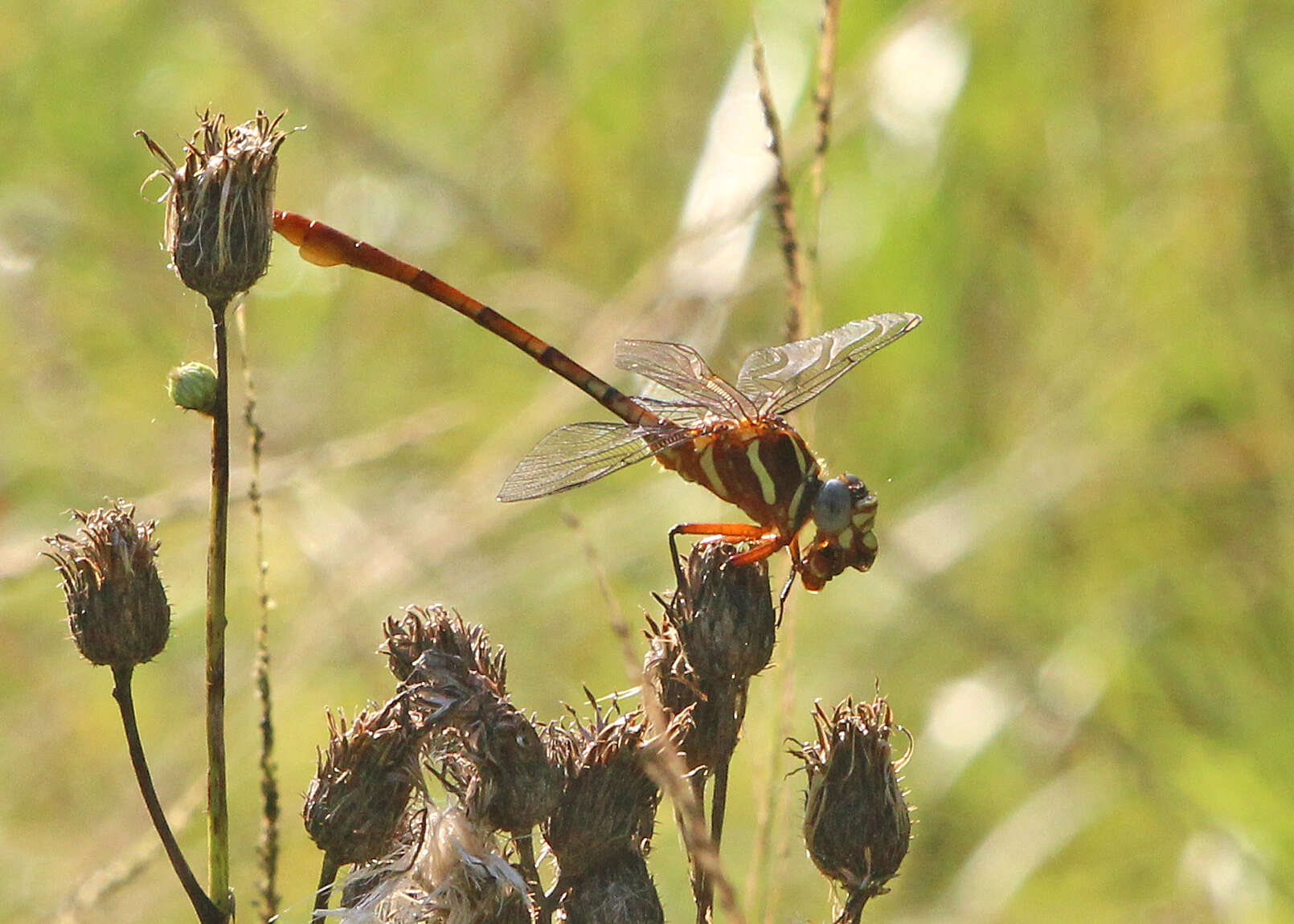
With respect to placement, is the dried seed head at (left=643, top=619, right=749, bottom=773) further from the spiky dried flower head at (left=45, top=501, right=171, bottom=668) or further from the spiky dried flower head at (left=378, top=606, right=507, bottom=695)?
the spiky dried flower head at (left=45, top=501, right=171, bottom=668)

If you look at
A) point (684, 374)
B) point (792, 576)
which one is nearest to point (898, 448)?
point (684, 374)

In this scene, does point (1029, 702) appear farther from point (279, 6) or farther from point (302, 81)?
point (279, 6)

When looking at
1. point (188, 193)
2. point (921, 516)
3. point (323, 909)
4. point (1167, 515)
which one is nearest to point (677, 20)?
point (921, 516)

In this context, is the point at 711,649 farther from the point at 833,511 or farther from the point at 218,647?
the point at 218,647

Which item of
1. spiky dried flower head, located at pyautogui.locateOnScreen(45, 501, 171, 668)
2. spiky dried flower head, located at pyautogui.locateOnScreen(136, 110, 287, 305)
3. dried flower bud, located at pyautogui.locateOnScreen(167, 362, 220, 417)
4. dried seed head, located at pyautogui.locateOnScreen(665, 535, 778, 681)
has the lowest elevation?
dried seed head, located at pyautogui.locateOnScreen(665, 535, 778, 681)

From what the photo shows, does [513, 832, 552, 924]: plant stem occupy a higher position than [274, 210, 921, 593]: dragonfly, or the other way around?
[274, 210, 921, 593]: dragonfly

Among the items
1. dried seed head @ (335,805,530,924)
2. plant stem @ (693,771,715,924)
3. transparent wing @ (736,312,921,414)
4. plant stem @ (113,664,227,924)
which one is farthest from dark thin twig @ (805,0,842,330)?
plant stem @ (113,664,227,924)

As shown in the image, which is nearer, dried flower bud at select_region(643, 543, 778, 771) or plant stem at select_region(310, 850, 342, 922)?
plant stem at select_region(310, 850, 342, 922)

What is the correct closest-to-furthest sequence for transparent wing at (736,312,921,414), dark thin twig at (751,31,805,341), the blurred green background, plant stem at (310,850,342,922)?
plant stem at (310,850,342,922), dark thin twig at (751,31,805,341), transparent wing at (736,312,921,414), the blurred green background
